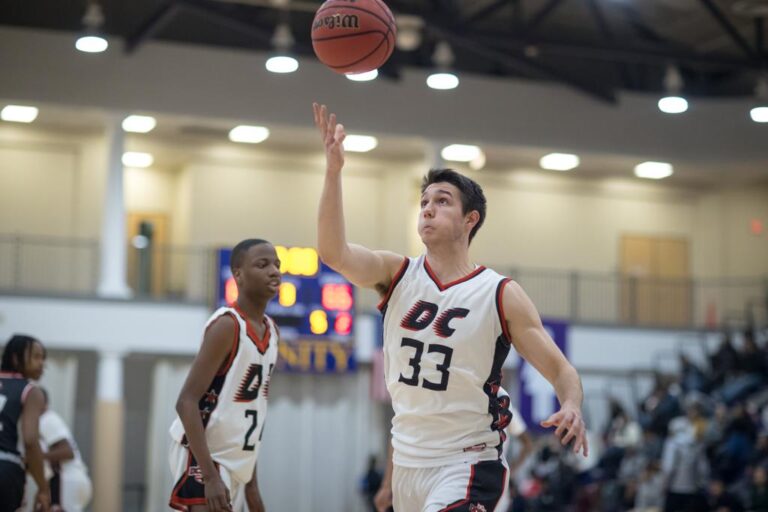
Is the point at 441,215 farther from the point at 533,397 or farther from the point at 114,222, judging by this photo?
the point at 533,397

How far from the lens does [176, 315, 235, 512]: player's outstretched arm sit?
5.54 metres

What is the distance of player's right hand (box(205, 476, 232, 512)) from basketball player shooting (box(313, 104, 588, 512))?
0.94 metres

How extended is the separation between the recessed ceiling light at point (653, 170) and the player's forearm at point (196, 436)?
18.7 m

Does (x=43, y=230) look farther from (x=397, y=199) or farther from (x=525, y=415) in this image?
(x=525, y=415)

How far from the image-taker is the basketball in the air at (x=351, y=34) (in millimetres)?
5973

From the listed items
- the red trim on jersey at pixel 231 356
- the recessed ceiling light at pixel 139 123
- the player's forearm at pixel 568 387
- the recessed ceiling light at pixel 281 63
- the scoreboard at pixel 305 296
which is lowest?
the player's forearm at pixel 568 387

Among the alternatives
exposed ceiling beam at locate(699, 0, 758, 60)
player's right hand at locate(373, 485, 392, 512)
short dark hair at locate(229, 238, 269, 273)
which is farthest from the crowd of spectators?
short dark hair at locate(229, 238, 269, 273)

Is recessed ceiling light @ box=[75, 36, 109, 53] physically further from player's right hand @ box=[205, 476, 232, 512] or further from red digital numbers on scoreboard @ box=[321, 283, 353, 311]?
player's right hand @ box=[205, 476, 232, 512]

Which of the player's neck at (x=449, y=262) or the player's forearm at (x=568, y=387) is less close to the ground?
the player's neck at (x=449, y=262)

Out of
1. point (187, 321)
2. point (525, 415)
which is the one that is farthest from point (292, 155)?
point (525, 415)

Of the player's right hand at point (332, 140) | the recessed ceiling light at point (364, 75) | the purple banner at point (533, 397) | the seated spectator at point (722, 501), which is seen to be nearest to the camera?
the player's right hand at point (332, 140)

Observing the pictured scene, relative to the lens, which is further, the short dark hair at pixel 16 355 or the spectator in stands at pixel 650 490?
the spectator in stands at pixel 650 490

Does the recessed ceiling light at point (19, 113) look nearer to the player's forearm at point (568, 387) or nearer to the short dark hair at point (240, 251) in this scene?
the short dark hair at point (240, 251)

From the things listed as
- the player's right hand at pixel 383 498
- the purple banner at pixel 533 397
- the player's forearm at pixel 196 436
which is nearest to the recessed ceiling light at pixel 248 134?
the purple banner at pixel 533 397
